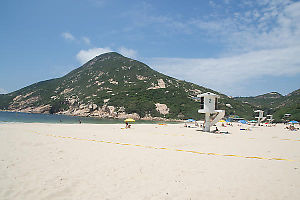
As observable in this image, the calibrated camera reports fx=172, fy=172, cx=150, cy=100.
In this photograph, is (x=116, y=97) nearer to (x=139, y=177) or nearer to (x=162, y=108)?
(x=162, y=108)

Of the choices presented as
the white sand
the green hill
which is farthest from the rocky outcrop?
the white sand

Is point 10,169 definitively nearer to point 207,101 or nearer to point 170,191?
point 170,191

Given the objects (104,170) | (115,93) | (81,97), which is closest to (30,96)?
(81,97)

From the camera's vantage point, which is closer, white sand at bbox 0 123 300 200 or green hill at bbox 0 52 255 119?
white sand at bbox 0 123 300 200

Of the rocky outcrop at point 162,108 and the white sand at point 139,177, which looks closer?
the white sand at point 139,177

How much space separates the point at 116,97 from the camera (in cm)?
8769

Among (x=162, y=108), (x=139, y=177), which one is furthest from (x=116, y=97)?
(x=139, y=177)

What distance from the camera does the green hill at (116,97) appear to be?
3140 inches

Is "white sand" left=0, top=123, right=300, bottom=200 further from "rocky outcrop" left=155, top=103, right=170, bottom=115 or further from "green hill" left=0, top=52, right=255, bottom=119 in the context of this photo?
"rocky outcrop" left=155, top=103, right=170, bottom=115

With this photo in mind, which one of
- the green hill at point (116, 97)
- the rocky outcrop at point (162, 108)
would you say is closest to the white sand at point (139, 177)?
the green hill at point (116, 97)

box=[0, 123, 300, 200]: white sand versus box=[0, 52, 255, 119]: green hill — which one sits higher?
box=[0, 52, 255, 119]: green hill

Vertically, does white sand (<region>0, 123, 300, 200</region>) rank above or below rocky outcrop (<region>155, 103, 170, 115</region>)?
below

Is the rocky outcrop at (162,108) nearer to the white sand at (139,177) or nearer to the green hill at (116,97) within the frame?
the green hill at (116,97)

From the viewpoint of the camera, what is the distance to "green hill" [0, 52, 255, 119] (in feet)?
262
